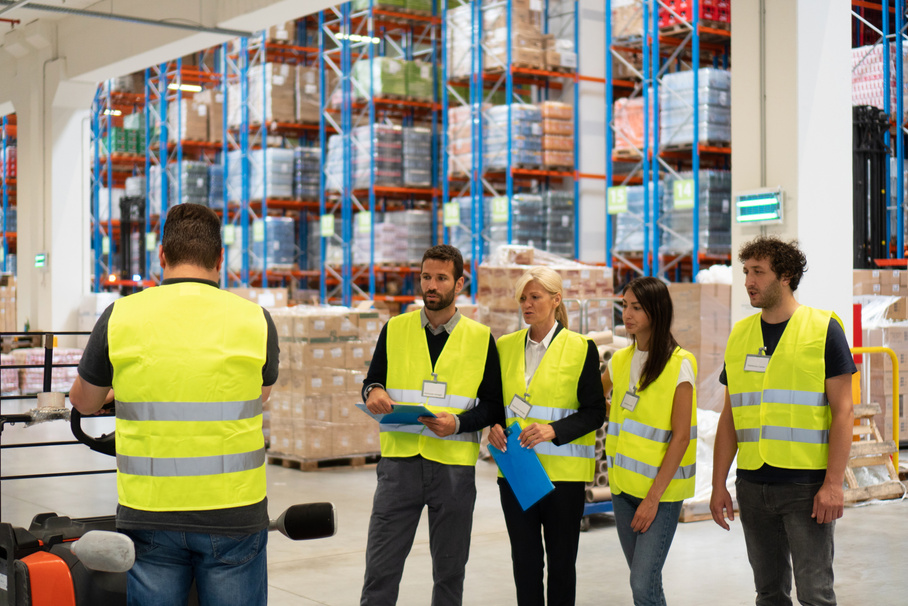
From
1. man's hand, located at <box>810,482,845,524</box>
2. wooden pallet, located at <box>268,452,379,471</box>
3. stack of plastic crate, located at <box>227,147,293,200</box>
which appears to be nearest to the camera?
man's hand, located at <box>810,482,845,524</box>

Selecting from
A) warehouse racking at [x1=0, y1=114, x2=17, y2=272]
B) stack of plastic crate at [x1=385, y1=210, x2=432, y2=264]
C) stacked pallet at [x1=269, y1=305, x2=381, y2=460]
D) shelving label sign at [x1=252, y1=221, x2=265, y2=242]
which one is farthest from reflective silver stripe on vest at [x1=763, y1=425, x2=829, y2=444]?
warehouse racking at [x1=0, y1=114, x2=17, y2=272]

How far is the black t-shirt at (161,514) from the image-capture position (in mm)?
2561

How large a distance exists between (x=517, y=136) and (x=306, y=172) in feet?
16.5

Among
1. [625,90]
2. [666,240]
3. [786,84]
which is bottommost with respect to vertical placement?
[666,240]

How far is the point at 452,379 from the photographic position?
12.8ft

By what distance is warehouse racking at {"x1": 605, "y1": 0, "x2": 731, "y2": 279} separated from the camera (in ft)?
41.2

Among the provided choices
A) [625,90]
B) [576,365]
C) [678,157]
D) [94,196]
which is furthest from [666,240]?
[94,196]

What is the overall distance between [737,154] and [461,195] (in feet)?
29.1

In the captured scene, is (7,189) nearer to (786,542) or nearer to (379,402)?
(379,402)

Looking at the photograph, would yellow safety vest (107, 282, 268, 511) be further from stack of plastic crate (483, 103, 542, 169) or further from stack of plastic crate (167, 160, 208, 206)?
stack of plastic crate (167, 160, 208, 206)

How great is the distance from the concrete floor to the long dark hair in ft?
7.02

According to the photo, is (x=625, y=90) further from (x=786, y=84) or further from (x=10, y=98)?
(x=10, y=98)

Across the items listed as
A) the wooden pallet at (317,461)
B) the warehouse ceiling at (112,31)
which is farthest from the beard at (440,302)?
the warehouse ceiling at (112,31)

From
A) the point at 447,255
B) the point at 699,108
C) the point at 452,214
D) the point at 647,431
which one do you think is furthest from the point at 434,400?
the point at 452,214
